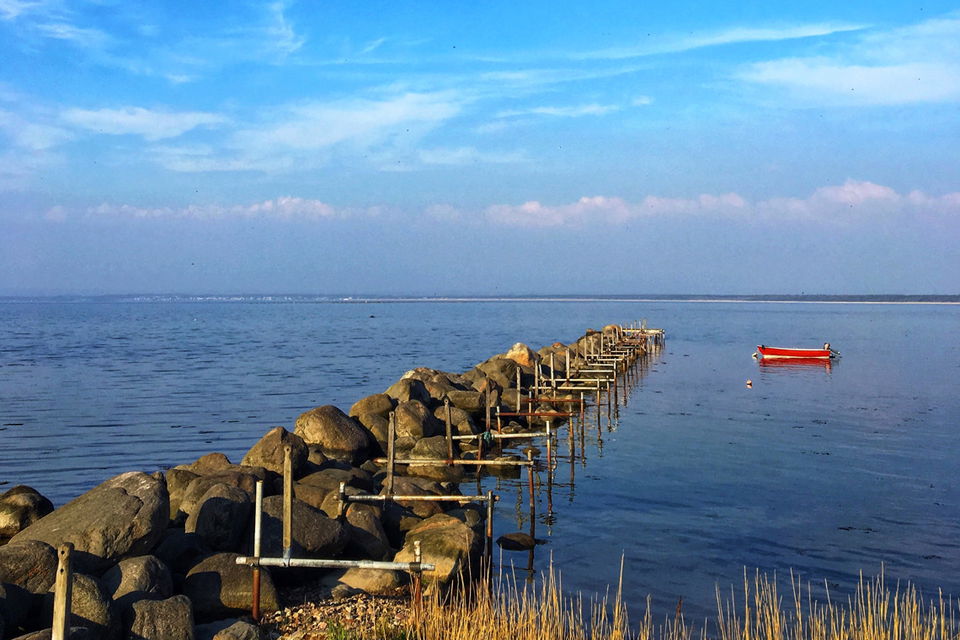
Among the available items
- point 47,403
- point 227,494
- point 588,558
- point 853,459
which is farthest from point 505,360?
point 227,494

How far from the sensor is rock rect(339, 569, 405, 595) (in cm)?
1315

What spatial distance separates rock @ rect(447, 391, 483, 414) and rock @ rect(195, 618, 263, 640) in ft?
70.6

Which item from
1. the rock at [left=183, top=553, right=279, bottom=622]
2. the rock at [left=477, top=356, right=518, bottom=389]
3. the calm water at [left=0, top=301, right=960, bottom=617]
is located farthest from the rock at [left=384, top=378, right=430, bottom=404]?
the rock at [left=183, top=553, right=279, bottom=622]

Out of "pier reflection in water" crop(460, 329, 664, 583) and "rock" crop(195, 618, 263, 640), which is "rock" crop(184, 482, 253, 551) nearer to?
"rock" crop(195, 618, 263, 640)

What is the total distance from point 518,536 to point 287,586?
18.7 feet

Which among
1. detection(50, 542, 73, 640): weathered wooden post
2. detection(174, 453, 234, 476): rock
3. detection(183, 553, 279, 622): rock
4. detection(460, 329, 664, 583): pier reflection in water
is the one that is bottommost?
detection(460, 329, 664, 583): pier reflection in water

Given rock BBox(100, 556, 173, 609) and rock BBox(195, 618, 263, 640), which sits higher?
rock BBox(100, 556, 173, 609)

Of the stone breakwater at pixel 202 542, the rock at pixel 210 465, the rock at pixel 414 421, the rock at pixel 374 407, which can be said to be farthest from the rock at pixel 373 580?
the rock at pixel 374 407

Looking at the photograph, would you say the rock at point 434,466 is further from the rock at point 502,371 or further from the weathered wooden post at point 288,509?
the rock at point 502,371

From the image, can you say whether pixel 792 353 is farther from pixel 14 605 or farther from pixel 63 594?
pixel 63 594

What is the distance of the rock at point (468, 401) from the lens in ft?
107

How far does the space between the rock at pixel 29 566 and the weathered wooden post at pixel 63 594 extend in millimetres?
2752

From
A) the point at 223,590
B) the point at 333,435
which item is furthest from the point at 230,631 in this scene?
the point at 333,435

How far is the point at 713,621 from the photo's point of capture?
13.6 m
